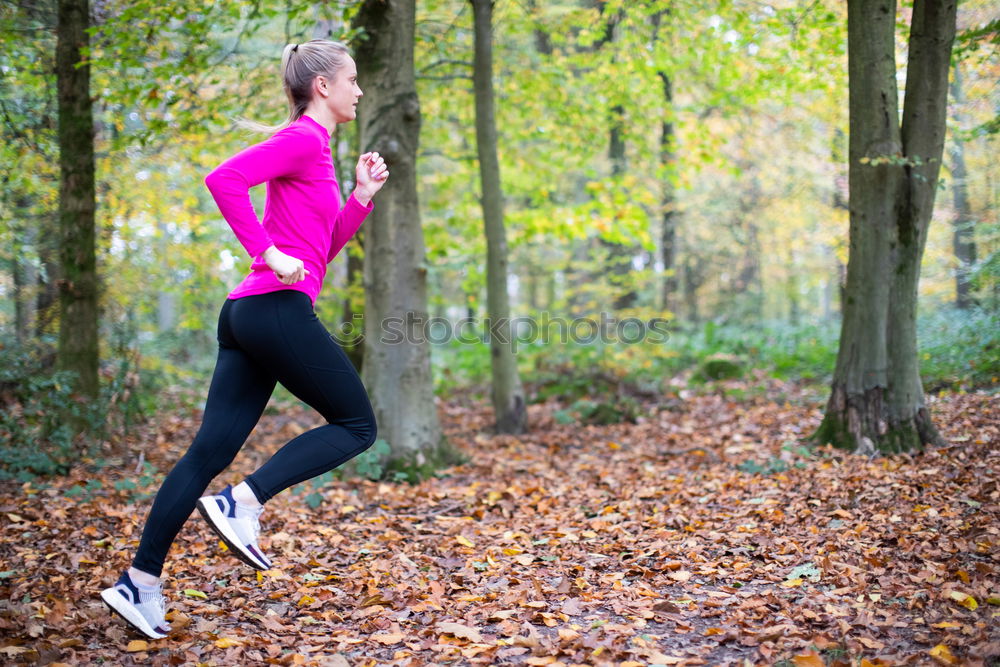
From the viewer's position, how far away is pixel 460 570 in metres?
3.54

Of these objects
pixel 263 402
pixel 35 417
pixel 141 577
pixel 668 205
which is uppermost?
pixel 668 205

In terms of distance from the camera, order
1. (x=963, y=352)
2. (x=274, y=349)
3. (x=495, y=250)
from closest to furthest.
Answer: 1. (x=274, y=349)
2. (x=495, y=250)
3. (x=963, y=352)

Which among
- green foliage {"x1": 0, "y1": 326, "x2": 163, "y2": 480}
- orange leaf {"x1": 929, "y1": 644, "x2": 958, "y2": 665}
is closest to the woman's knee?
orange leaf {"x1": 929, "y1": 644, "x2": 958, "y2": 665}

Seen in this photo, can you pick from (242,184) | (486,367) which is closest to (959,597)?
(242,184)

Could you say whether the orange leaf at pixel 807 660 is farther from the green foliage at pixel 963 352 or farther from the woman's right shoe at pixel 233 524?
the green foliage at pixel 963 352

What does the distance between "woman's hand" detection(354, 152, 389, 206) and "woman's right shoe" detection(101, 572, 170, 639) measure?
1.69 meters

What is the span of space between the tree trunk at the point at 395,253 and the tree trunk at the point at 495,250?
194cm

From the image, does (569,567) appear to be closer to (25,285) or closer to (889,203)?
(889,203)

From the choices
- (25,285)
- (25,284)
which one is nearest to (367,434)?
(25,285)

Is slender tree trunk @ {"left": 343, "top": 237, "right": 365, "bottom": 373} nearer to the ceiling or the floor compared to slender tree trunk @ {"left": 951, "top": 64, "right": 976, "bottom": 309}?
nearer to the floor

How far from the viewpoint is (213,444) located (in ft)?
8.54

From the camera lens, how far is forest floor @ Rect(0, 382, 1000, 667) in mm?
2518

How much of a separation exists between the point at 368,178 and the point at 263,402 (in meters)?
1.00

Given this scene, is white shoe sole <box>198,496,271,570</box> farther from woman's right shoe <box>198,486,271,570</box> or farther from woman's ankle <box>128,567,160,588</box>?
woman's ankle <box>128,567,160,588</box>
